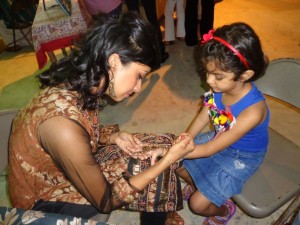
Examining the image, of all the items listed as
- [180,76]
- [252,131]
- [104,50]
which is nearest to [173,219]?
[252,131]

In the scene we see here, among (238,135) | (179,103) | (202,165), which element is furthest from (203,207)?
(179,103)

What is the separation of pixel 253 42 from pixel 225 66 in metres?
0.15

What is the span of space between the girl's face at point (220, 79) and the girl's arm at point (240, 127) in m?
0.14

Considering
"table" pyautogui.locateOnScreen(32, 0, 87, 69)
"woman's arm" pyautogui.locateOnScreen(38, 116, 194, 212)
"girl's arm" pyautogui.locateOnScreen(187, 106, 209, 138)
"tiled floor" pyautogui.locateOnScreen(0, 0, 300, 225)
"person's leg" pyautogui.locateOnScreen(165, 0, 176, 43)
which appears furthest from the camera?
"person's leg" pyautogui.locateOnScreen(165, 0, 176, 43)

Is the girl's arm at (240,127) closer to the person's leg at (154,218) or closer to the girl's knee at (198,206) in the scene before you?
the girl's knee at (198,206)

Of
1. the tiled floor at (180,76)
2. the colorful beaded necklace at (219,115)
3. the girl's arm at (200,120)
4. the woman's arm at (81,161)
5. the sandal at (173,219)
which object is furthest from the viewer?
the tiled floor at (180,76)

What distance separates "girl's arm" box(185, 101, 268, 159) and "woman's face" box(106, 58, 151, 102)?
45cm

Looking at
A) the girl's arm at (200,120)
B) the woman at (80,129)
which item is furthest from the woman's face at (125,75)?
the girl's arm at (200,120)

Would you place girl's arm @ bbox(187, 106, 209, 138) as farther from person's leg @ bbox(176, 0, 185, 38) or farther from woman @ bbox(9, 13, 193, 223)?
person's leg @ bbox(176, 0, 185, 38)

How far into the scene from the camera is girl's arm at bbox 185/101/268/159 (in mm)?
1197

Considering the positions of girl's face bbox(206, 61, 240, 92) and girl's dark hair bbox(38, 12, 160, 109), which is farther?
girl's face bbox(206, 61, 240, 92)

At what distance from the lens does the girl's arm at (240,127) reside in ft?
3.93

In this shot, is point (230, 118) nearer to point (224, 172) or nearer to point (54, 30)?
point (224, 172)

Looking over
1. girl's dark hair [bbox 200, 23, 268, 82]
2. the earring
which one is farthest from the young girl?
the earring
